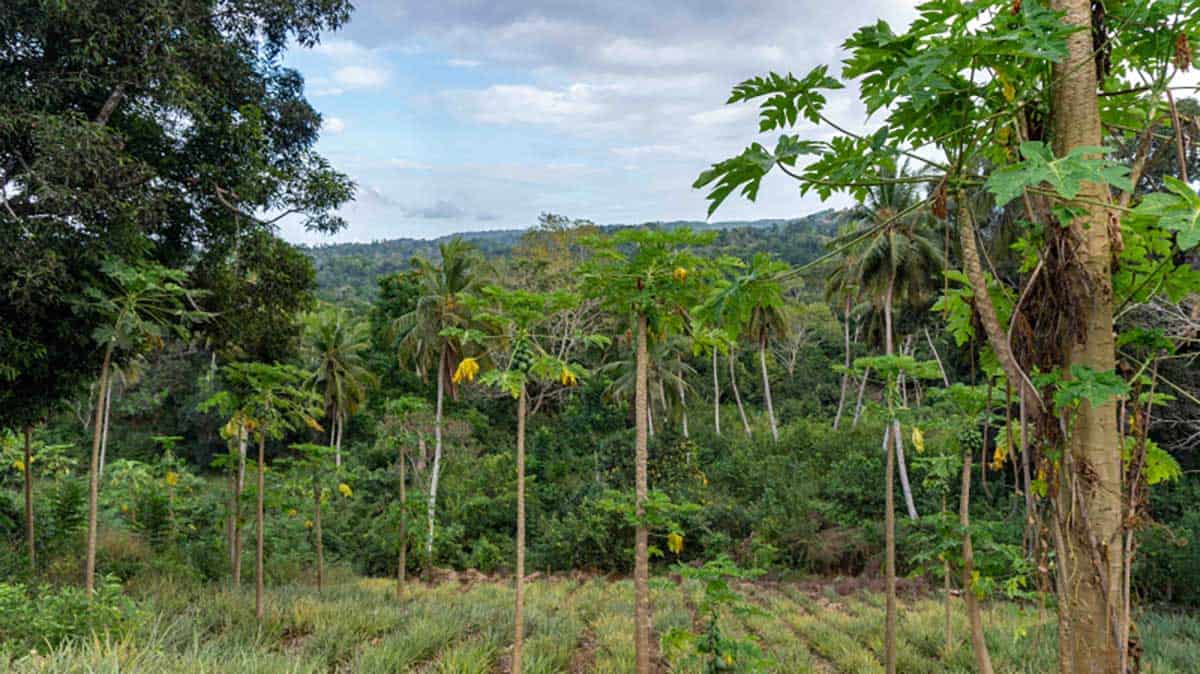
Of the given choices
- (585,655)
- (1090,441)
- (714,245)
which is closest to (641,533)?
(585,655)

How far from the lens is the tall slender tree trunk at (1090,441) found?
1201 mm

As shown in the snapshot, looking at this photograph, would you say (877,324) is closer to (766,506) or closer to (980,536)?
(766,506)

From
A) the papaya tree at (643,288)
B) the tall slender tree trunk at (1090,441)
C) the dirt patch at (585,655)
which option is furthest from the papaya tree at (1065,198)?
the dirt patch at (585,655)

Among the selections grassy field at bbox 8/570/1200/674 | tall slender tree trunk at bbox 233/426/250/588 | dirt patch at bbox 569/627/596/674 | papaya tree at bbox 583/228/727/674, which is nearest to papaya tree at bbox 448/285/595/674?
papaya tree at bbox 583/228/727/674

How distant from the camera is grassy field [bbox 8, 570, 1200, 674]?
4238mm

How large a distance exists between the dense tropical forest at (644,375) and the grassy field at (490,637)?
0.07m

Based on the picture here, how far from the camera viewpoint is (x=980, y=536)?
4.25 metres

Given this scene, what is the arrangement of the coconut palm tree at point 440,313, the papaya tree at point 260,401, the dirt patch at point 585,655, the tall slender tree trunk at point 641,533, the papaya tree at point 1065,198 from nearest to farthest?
the papaya tree at point 1065,198
the tall slender tree trunk at point 641,533
the dirt patch at point 585,655
the papaya tree at point 260,401
the coconut palm tree at point 440,313

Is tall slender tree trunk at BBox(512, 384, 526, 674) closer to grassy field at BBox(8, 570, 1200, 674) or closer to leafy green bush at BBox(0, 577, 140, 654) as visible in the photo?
grassy field at BBox(8, 570, 1200, 674)

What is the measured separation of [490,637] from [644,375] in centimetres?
361

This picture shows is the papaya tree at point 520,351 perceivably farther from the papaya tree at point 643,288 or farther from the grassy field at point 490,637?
the grassy field at point 490,637

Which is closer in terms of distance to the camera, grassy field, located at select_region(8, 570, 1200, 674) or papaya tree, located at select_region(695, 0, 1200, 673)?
papaya tree, located at select_region(695, 0, 1200, 673)

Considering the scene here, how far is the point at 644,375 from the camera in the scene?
4.45 m

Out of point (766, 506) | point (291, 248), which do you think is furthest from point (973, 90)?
point (766, 506)
